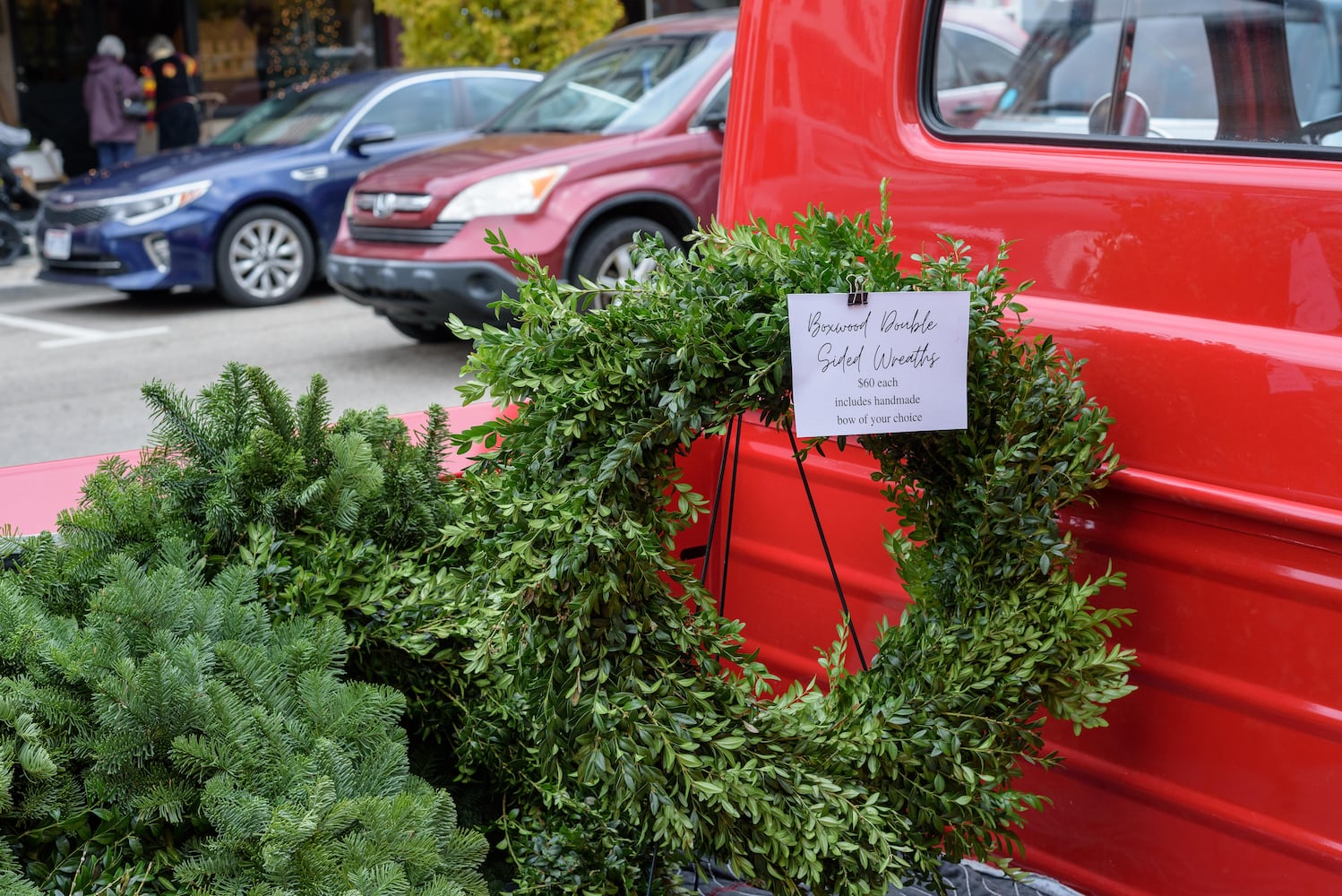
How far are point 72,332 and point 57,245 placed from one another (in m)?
0.88

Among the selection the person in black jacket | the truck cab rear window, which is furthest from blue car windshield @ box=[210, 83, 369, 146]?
the truck cab rear window

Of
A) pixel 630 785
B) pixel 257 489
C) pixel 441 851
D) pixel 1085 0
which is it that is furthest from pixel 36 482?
pixel 1085 0

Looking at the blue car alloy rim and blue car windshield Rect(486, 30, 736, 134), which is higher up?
blue car windshield Rect(486, 30, 736, 134)

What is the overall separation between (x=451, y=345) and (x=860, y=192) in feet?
22.0

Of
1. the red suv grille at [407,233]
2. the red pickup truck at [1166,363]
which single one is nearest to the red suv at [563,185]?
the red suv grille at [407,233]

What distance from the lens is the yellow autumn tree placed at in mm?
12812

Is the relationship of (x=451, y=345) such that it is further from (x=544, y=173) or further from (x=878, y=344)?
(x=878, y=344)

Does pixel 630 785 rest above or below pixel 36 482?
below

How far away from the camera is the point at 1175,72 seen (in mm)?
2453

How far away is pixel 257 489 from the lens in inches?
90.4

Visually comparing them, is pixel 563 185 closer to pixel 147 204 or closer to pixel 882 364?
pixel 147 204

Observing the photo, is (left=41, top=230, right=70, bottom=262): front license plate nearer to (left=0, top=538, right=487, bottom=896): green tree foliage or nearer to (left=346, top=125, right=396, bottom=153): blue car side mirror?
(left=346, top=125, right=396, bottom=153): blue car side mirror

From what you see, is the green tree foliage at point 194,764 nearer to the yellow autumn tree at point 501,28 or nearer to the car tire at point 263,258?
the car tire at point 263,258

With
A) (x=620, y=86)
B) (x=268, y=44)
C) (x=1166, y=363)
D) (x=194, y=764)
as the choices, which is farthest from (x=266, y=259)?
(x=1166, y=363)
